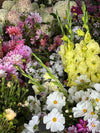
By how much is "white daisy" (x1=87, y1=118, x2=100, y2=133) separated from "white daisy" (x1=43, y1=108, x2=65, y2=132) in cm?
10

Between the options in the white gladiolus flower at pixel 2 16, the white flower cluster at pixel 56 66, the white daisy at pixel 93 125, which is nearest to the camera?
the white daisy at pixel 93 125

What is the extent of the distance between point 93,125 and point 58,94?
0.19 metres

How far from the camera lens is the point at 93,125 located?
80 centimetres

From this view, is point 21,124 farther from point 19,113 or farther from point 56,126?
point 56,126

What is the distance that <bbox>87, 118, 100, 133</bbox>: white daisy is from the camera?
Result: 800 mm

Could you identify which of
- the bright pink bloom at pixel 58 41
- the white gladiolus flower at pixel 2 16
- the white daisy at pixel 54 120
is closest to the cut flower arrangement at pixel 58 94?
the white daisy at pixel 54 120

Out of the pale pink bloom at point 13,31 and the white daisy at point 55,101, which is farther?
the pale pink bloom at point 13,31

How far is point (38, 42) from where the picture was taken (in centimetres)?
134

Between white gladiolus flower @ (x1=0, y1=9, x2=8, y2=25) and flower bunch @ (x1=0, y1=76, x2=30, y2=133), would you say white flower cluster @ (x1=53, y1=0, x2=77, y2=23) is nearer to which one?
white gladiolus flower @ (x1=0, y1=9, x2=8, y2=25)

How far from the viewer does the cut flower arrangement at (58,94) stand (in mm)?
828

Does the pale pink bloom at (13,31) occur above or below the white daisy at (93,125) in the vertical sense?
above

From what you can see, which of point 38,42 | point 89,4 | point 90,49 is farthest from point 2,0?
point 90,49

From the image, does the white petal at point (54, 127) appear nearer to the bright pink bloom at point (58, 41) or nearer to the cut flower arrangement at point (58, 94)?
the cut flower arrangement at point (58, 94)

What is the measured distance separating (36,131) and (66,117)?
151 millimetres
